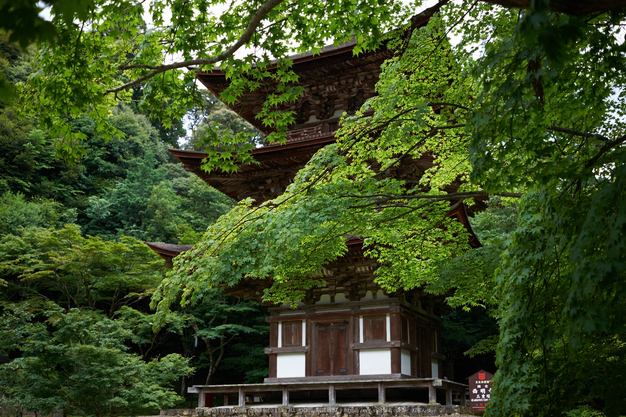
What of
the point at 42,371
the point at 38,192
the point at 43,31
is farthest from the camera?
the point at 38,192

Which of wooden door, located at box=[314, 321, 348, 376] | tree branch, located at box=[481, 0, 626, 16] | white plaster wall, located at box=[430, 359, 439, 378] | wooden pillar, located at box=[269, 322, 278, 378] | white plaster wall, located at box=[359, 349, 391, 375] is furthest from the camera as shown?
white plaster wall, located at box=[430, 359, 439, 378]

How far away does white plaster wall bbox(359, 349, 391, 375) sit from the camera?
11.3 m

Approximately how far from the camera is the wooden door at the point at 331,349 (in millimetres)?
11961

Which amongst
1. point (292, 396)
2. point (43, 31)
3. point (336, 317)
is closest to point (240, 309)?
point (292, 396)

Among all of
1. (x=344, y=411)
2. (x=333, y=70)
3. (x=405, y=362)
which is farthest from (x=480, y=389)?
(x=333, y=70)

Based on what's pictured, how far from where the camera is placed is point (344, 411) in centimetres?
1062

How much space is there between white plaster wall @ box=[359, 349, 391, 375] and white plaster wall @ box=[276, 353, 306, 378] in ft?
4.91

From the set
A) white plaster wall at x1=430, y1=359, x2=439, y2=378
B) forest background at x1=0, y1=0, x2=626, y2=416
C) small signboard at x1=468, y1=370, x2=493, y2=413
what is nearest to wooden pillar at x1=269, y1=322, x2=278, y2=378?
forest background at x1=0, y1=0, x2=626, y2=416

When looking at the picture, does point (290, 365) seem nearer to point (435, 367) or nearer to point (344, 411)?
point (344, 411)

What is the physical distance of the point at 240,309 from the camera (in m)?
20.3

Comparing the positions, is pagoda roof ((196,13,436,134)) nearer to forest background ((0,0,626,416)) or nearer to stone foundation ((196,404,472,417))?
forest background ((0,0,626,416))

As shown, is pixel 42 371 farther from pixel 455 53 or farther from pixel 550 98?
pixel 550 98

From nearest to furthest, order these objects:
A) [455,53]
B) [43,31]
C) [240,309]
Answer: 1. [43,31]
2. [455,53]
3. [240,309]

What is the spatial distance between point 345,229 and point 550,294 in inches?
122
